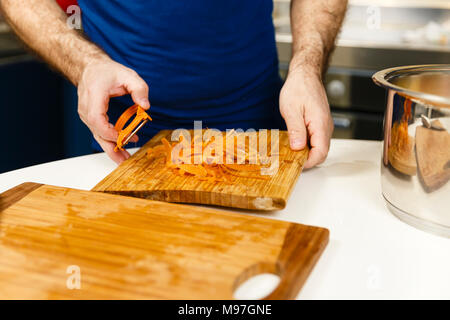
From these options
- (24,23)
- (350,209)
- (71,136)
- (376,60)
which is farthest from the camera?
(71,136)

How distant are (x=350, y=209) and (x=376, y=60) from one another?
149 centimetres

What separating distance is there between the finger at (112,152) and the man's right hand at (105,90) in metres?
0.02

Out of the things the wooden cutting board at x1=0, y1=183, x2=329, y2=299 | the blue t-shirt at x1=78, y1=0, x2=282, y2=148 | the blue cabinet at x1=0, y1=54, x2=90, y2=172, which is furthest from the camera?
the blue cabinet at x1=0, y1=54, x2=90, y2=172

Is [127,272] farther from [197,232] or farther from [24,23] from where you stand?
[24,23]

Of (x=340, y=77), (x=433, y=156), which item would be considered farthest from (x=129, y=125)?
(x=340, y=77)

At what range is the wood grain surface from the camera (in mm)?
704

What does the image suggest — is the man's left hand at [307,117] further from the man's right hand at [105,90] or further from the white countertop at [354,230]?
the man's right hand at [105,90]

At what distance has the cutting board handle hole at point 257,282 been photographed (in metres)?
0.65

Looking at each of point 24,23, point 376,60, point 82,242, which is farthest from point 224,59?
point 376,60

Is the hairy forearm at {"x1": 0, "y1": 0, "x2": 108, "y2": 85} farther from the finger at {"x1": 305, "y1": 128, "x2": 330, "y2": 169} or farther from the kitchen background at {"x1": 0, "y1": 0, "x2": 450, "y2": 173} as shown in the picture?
the kitchen background at {"x1": 0, "y1": 0, "x2": 450, "y2": 173}

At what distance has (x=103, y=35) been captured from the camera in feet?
4.54

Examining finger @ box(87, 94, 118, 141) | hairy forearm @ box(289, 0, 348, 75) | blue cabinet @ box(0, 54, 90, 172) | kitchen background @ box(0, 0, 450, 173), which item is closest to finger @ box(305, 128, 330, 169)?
hairy forearm @ box(289, 0, 348, 75)

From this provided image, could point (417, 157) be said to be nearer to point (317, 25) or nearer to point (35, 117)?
point (317, 25)

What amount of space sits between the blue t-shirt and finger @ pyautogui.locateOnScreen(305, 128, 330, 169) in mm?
423
